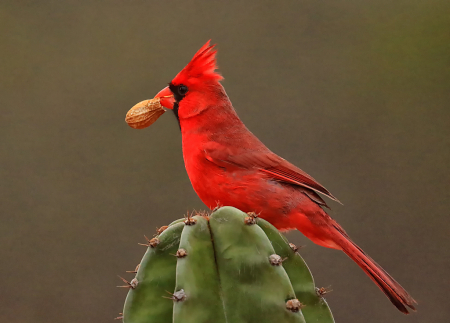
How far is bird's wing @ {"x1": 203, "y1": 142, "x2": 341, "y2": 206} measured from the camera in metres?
1.07

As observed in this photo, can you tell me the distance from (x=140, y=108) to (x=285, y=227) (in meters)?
0.47

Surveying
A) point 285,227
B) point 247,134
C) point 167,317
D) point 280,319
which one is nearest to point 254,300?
point 280,319

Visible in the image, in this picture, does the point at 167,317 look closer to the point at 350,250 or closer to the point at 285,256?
the point at 285,256

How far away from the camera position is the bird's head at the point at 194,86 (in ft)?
3.76

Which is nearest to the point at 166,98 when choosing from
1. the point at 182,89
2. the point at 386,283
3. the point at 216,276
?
the point at 182,89

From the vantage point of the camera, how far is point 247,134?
1.19m

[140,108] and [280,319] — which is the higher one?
[140,108]

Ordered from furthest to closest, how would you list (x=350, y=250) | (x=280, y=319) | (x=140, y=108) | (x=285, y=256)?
(x=140, y=108) < (x=350, y=250) < (x=285, y=256) < (x=280, y=319)

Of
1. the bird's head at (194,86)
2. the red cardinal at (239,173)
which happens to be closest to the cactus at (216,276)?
the red cardinal at (239,173)

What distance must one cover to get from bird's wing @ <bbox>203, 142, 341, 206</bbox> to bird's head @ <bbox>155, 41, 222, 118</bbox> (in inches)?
5.1

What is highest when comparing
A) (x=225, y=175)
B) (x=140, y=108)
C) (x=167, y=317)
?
(x=140, y=108)

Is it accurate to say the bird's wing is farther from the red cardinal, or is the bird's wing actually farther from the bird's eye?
the bird's eye

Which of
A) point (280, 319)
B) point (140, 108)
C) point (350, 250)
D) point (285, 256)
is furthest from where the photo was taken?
point (140, 108)

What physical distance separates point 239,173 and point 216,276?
349mm
